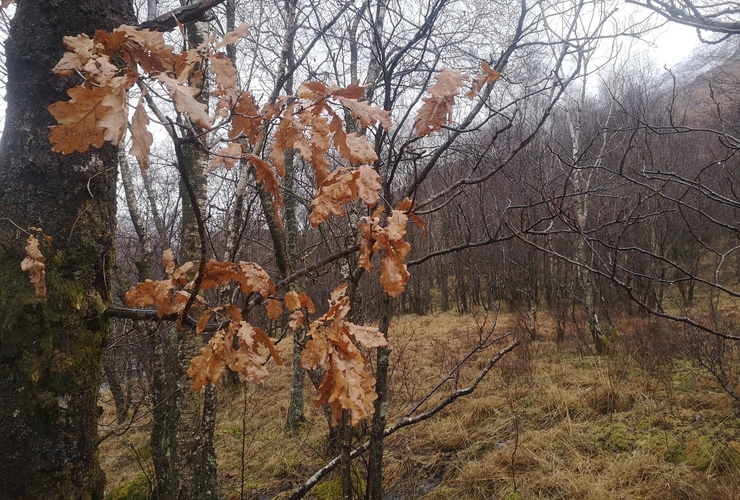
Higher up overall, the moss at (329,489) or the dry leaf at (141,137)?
the dry leaf at (141,137)

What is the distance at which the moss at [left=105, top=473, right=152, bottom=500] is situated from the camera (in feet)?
12.9

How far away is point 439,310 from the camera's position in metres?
16.2

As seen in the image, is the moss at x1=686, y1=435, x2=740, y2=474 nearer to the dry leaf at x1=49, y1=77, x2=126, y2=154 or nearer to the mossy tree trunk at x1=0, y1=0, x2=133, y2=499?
the mossy tree trunk at x1=0, y1=0, x2=133, y2=499

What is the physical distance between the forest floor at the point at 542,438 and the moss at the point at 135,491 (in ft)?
0.07

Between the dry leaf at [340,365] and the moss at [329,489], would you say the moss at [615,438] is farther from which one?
the dry leaf at [340,365]

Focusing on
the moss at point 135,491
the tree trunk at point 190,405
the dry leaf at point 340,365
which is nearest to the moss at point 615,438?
the tree trunk at point 190,405

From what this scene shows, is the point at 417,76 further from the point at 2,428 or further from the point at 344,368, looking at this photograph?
the point at 2,428

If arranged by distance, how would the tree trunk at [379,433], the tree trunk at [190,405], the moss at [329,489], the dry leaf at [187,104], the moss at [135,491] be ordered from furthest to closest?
the moss at [135,491] < the moss at [329,489] < the tree trunk at [190,405] < the tree trunk at [379,433] < the dry leaf at [187,104]

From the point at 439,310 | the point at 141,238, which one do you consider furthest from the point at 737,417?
the point at 439,310

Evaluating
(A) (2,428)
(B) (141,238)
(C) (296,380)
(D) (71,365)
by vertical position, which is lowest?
(C) (296,380)

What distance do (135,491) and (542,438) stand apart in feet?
14.2

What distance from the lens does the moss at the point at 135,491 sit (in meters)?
3.94

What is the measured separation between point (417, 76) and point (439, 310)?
12762 mm

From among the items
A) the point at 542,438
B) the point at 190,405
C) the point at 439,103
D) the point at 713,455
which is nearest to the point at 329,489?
the point at 190,405
